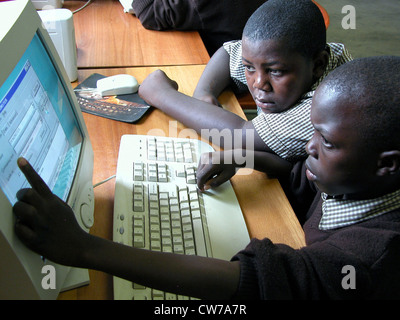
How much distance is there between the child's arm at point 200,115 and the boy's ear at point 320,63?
0.68ft

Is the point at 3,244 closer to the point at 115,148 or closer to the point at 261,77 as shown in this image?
the point at 115,148

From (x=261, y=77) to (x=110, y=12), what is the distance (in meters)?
0.94

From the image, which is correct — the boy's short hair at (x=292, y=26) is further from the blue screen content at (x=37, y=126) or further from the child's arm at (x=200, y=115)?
the blue screen content at (x=37, y=126)

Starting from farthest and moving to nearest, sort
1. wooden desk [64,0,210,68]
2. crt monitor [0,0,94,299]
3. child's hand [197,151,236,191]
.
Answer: wooden desk [64,0,210,68] < child's hand [197,151,236,191] < crt monitor [0,0,94,299]

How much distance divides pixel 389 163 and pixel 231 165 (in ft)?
1.14

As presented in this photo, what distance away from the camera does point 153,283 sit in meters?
0.61

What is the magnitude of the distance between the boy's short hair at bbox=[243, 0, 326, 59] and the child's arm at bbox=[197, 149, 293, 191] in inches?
10.3

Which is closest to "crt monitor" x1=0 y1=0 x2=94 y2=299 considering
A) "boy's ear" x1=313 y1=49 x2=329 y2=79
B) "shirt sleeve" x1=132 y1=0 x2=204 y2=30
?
"boy's ear" x1=313 y1=49 x2=329 y2=79

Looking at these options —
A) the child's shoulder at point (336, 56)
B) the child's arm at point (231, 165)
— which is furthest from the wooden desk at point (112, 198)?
the child's shoulder at point (336, 56)

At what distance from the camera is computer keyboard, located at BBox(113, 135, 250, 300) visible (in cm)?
73

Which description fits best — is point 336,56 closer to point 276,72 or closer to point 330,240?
point 276,72

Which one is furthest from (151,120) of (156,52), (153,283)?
(153,283)

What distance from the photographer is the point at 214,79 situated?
127cm

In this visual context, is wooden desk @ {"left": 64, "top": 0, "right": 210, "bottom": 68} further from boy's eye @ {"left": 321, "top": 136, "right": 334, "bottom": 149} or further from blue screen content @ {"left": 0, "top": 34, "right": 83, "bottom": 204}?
boy's eye @ {"left": 321, "top": 136, "right": 334, "bottom": 149}
